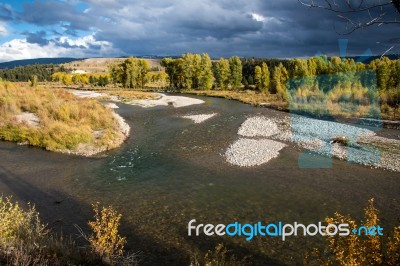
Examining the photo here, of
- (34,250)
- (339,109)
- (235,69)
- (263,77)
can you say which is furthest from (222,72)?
(34,250)

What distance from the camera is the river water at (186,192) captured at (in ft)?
46.2

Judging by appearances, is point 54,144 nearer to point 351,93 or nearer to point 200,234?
point 200,234

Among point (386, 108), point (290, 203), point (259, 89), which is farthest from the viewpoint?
point (259, 89)

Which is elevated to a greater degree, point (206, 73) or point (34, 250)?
point (206, 73)

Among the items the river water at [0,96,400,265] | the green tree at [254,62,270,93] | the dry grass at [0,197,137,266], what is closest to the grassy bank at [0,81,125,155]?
the river water at [0,96,400,265]

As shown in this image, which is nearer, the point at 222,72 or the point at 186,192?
Answer: the point at 186,192

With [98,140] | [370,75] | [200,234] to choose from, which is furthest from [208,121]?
[370,75]

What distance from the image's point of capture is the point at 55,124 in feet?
101

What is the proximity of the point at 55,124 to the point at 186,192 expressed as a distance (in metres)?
17.6

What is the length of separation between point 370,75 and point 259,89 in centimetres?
3074

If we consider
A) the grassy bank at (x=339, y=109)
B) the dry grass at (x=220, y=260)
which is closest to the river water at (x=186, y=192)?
the dry grass at (x=220, y=260)

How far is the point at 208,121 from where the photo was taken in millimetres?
43188

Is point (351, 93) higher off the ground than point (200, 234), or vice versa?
point (351, 93)

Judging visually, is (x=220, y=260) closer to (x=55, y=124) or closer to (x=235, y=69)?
(x=55, y=124)
